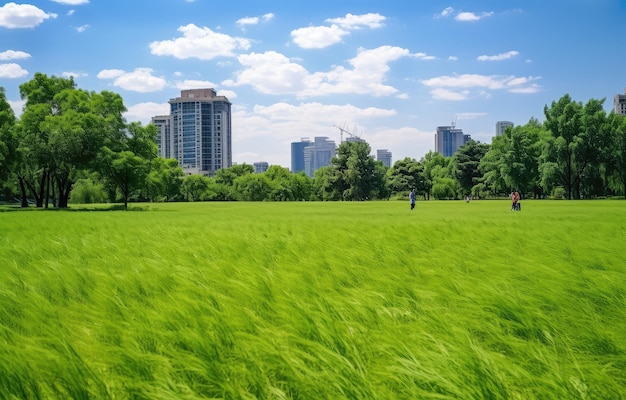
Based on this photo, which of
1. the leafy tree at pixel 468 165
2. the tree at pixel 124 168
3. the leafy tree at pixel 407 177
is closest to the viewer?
the tree at pixel 124 168

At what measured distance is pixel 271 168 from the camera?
117875mm

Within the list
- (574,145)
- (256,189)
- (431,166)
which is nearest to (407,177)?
(431,166)

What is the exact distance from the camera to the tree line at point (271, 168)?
41000 mm

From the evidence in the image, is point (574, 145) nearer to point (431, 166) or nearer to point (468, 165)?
point (468, 165)

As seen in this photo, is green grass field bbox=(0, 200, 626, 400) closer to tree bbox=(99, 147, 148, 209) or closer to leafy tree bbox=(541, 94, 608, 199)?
tree bbox=(99, 147, 148, 209)

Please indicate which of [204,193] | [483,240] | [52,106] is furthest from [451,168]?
[483,240]

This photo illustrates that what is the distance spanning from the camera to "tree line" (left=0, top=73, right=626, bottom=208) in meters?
41.0

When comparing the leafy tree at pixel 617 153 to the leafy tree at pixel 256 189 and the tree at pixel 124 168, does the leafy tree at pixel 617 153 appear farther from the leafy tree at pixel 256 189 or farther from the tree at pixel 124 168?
the leafy tree at pixel 256 189

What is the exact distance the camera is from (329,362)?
243cm

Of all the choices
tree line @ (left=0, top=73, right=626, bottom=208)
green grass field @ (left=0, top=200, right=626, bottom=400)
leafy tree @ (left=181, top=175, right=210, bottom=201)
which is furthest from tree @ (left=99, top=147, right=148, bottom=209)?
leafy tree @ (left=181, top=175, right=210, bottom=201)

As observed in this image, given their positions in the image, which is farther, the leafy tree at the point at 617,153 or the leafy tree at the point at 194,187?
the leafy tree at the point at 194,187

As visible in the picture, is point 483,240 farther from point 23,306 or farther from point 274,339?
point 23,306

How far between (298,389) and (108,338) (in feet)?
5.55

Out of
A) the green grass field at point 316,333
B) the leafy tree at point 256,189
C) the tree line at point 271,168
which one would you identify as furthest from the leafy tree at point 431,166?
the green grass field at point 316,333
